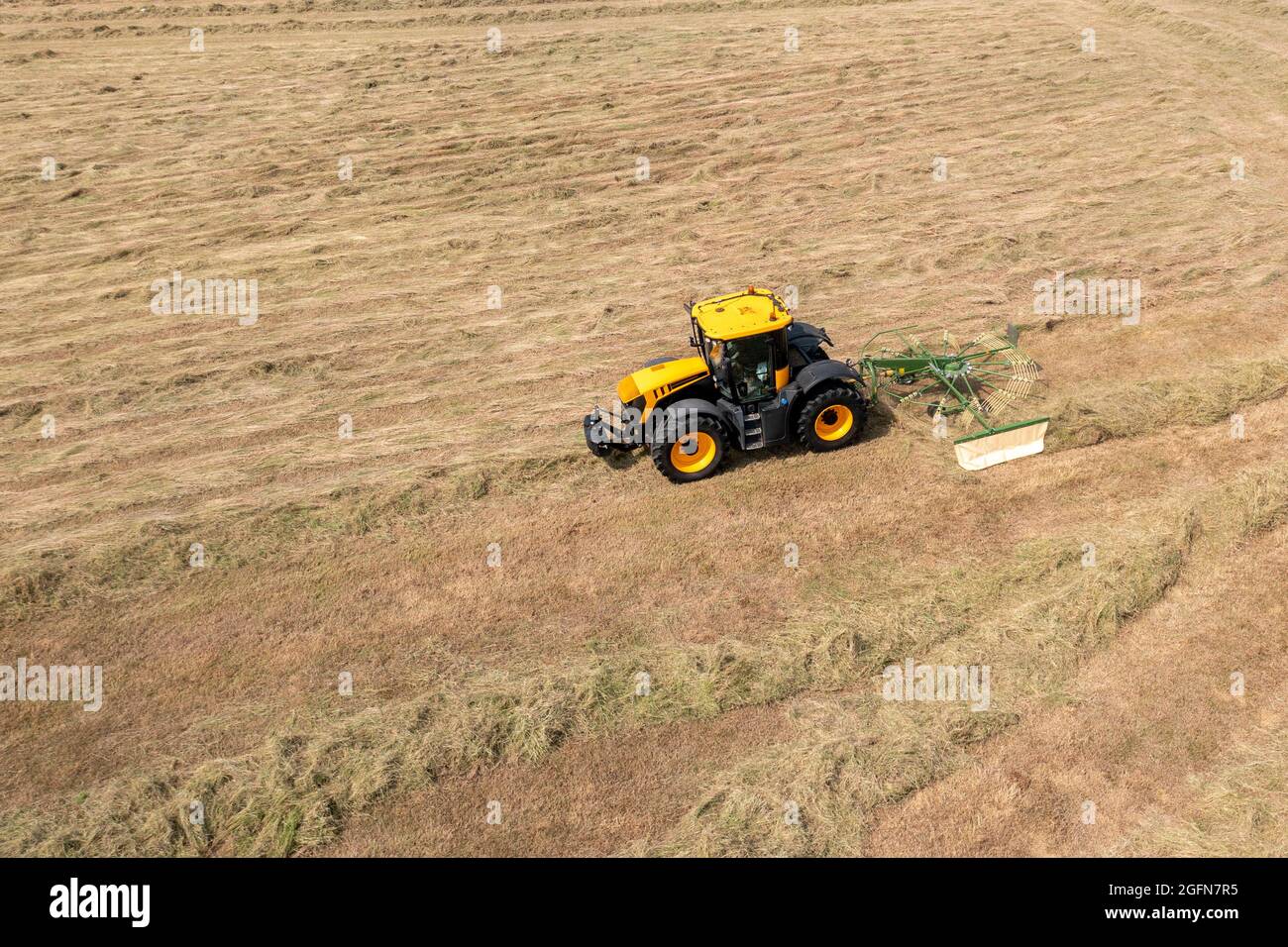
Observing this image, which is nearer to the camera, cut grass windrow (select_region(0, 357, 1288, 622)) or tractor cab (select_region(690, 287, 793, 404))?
cut grass windrow (select_region(0, 357, 1288, 622))

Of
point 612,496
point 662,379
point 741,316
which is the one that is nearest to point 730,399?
point 662,379

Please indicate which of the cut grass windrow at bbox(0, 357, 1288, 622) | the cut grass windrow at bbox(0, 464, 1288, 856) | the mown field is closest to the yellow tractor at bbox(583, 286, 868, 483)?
the mown field

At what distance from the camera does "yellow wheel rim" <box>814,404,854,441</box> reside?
37.0 ft

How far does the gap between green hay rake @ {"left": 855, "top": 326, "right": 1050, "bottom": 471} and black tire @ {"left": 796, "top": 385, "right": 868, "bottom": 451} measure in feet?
2.98

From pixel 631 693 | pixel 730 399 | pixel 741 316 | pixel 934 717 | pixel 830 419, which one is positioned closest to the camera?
pixel 934 717

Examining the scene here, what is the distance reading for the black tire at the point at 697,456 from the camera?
1073cm

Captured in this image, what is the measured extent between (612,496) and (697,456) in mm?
1102

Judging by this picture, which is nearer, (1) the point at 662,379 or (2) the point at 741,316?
(2) the point at 741,316

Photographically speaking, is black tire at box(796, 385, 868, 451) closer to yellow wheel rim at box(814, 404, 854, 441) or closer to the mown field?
yellow wheel rim at box(814, 404, 854, 441)

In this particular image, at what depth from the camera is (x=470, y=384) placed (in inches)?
530

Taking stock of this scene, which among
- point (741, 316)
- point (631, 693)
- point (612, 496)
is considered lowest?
point (631, 693)

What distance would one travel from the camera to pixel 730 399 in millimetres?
10945

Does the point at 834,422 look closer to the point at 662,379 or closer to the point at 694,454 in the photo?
the point at 694,454

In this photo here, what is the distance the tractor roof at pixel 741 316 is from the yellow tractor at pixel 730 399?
11mm
